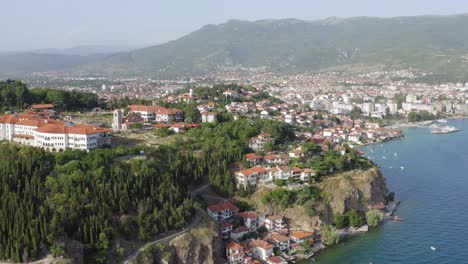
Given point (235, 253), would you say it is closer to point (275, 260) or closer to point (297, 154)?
point (275, 260)

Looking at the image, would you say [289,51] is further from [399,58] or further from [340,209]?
[340,209]

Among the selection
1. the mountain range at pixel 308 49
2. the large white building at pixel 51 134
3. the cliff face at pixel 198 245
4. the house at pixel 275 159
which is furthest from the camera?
the mountain range at pixel 308 49

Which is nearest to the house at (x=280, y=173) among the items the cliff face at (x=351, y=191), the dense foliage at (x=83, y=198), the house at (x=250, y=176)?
the house at (x=250, y=176)

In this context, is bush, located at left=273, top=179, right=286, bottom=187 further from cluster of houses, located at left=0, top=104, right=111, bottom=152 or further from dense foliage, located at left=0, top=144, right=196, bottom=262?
cluster of houses, located at left=0, top=104, right=111, bottom=152

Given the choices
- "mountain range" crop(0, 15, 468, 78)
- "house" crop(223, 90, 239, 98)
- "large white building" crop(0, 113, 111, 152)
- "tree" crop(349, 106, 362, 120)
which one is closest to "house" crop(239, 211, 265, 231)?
"large white building" crop(0, 113, 111, 152)

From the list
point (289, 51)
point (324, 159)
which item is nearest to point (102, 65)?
point (289, 51)

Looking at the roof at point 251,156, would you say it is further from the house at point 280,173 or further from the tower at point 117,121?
the tower at point 117,121
